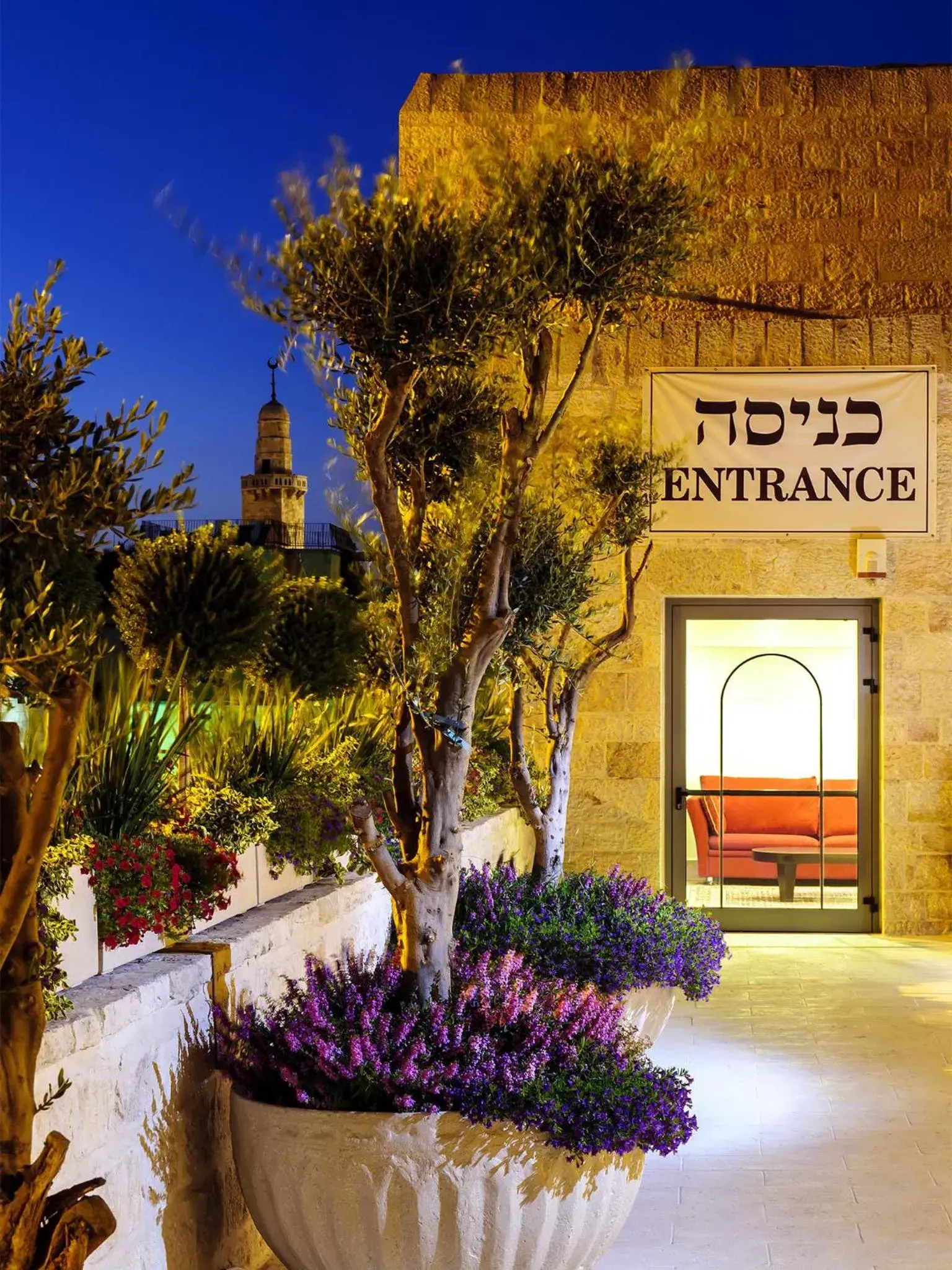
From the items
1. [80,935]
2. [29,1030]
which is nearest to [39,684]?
[29,1030]

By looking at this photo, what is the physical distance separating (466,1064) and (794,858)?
254 inches

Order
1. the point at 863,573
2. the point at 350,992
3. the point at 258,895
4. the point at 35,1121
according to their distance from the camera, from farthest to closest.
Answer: the point at 863,573
the point at 258,895
the point at 350,992
the point at 35,1121

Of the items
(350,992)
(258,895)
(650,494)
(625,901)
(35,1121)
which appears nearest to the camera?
(35,1121)

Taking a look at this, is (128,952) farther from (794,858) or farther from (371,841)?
(794,858)

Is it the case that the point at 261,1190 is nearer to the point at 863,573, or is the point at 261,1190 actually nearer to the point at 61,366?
the point at 61,366

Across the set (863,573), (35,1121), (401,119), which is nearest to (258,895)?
(35,1121)

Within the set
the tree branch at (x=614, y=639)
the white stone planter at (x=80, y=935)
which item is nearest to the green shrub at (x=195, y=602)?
the tree branch at (x=614, y=639)

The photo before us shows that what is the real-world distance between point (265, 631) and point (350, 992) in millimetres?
4215

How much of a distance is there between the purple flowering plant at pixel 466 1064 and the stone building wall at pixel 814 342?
5.60 meters

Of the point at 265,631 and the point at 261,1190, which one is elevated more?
the point at 265,631

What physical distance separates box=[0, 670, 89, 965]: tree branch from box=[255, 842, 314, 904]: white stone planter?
7.34 feet

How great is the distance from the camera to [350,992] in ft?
13.3

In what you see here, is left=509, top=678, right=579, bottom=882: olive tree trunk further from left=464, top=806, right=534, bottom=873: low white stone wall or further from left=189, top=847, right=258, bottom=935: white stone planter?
left=189, top=847, right=258, bottom=935: white stone planter

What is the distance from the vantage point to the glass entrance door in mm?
9742
